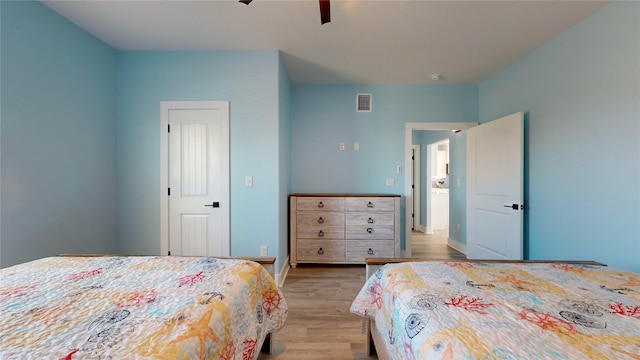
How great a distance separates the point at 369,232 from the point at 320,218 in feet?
2.19

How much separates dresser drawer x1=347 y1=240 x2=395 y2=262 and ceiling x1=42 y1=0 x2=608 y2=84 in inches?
86.9

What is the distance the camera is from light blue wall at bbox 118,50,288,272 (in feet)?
8.75

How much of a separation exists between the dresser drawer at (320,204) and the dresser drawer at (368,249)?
1.65ft

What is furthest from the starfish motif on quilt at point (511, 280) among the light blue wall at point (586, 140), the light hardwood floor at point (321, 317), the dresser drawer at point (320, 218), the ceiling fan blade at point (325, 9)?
the dresser drawer at point (320, 218)

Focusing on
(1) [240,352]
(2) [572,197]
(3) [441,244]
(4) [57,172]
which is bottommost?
(3) [441,244]

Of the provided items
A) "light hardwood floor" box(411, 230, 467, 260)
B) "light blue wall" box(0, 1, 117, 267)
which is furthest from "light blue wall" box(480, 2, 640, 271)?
"light blue wall" box(0, 1, 117, 267)

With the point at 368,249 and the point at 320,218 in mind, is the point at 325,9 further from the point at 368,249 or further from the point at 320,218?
the point at 368,249

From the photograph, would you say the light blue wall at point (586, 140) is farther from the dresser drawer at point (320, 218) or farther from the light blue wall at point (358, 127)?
the dresser drawer at point (320, 218)

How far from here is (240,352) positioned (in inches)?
37.9

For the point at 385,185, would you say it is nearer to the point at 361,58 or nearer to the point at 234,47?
the point at 361,58

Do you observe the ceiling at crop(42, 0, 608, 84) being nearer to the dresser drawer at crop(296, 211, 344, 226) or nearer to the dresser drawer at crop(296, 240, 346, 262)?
the dresser drawer at crop(296, 211, 344, 226)

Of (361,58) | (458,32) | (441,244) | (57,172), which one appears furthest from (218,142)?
(441,244)

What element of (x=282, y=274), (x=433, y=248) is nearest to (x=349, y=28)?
(x=282, y=274)

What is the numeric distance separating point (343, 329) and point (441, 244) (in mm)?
3275
